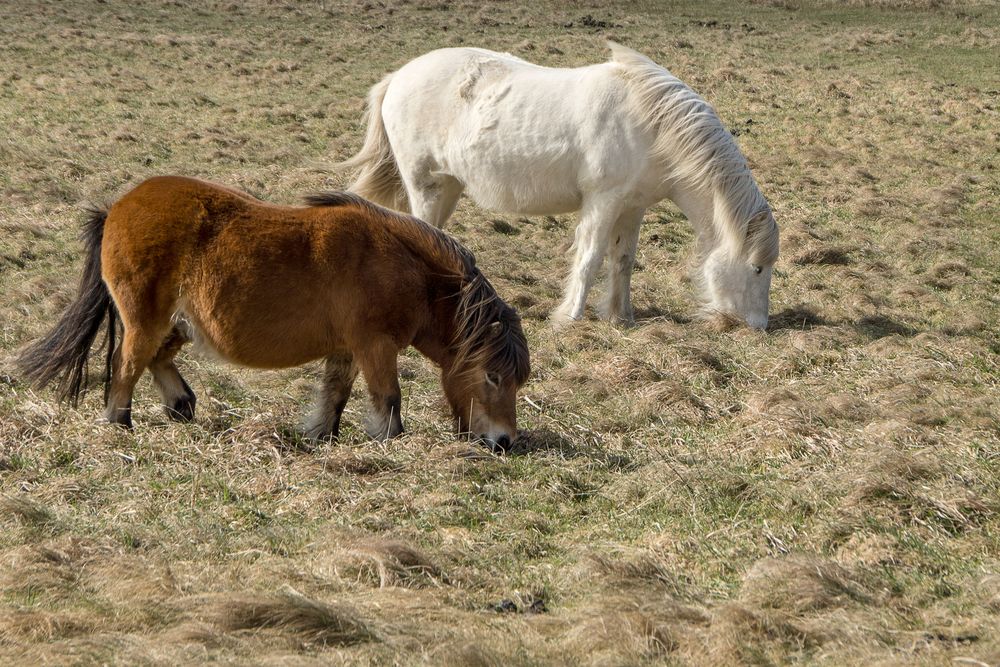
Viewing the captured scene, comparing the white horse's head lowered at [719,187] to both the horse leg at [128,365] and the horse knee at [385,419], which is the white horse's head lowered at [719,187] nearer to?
the horse knee at [385,419]

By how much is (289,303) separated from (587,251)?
140 inches

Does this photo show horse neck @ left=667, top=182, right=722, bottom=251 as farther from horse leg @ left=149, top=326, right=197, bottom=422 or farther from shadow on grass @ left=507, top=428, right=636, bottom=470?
horse leg @ left=149, top=326, right=197, bottom=422

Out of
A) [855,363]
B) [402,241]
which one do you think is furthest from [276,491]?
[855,363]

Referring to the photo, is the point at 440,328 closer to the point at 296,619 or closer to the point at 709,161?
the point at 296,619

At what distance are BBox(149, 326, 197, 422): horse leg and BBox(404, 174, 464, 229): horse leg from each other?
3.64 m

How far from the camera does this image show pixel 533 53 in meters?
21.5

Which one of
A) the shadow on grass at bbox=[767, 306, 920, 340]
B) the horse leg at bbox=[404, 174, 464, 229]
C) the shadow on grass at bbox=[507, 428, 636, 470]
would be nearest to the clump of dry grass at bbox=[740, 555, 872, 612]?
the shadow on grass at bbox=[507, 428, 636, 470]

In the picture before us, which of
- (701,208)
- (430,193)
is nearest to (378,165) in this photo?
(430,193)

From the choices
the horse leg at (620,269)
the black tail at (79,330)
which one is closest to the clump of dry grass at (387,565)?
the black tail at (79,330)

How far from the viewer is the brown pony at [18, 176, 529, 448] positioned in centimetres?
518

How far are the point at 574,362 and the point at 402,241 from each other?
6.90ft

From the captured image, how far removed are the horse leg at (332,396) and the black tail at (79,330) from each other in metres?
1.02

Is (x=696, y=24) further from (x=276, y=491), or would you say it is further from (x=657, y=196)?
(x=276, y=491)

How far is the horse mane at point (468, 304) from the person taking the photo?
5320mm
